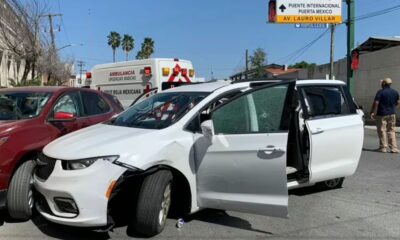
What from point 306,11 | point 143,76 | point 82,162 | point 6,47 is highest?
point 306,11

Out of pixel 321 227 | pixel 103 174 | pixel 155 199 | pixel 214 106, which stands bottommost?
pixel 321 227

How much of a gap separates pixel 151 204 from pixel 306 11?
2136 cm

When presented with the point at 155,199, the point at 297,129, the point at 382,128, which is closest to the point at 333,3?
the point at 382,128

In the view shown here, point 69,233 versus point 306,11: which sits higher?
point 306,11

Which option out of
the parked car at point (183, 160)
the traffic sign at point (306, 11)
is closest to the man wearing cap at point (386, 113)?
the parked car at point (183, 160)

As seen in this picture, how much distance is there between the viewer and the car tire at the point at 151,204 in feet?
15.9

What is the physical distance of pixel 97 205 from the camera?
15.3 ft

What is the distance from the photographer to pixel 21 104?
6.67 m

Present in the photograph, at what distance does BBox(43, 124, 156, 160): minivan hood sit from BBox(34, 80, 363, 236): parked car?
10 mm

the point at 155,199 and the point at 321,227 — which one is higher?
the point at 155,199

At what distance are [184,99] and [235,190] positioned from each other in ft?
4.54

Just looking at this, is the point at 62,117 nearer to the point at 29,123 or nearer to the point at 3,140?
the point at 29,123

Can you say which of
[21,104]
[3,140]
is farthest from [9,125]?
[21,104]

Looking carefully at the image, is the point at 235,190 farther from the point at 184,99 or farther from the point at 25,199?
the point at 25,199
